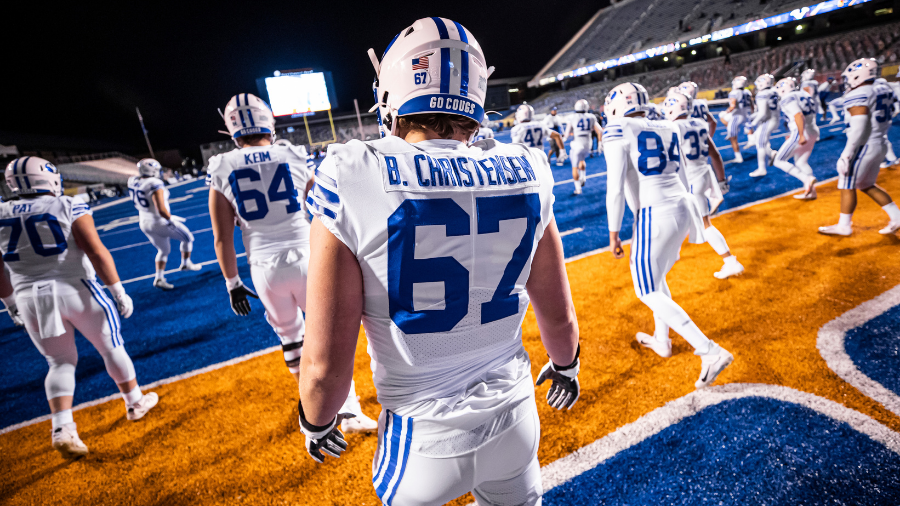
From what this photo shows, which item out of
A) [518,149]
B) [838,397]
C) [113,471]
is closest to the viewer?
[518,149]

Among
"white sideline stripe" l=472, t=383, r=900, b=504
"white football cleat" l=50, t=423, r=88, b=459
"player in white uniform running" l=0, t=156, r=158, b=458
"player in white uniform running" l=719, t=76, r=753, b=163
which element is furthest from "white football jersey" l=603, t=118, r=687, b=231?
"player in white uniform running" l=719, t=76, r=753, b=163

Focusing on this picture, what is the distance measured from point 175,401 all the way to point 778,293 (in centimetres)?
Result: 630

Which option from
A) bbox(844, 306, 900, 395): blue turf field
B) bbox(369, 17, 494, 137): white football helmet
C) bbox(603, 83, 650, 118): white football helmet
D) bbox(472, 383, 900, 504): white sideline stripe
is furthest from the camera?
bbox(603, 83, 650, 118): white football helmet

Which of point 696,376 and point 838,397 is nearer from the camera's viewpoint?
point 838,397

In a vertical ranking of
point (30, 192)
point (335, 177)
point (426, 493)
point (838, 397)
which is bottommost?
point (838, 397)

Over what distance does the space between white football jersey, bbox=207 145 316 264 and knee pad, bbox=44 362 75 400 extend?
1.87 meters

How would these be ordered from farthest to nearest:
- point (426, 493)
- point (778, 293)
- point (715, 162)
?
point (715, 162) → point (778, 293) → point (426, 493)

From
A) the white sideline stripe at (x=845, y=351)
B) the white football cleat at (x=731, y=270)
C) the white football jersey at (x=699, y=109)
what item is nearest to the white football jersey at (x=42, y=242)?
the white sideline stripe at (x=845, y=351)

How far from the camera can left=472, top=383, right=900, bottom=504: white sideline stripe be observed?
2.41 m

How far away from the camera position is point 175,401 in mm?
3670

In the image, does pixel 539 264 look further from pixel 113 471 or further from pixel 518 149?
pixel 113 471

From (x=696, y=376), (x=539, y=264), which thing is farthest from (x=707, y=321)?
(x=539, y=264)

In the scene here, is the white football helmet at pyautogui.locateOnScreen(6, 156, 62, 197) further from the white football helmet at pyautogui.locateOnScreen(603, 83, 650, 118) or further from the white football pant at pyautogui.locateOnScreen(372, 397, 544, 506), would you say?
the white football helmet at pyautogui.locateOnScreen(603, 83, 650, 118)

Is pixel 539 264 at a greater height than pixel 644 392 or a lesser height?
greater
